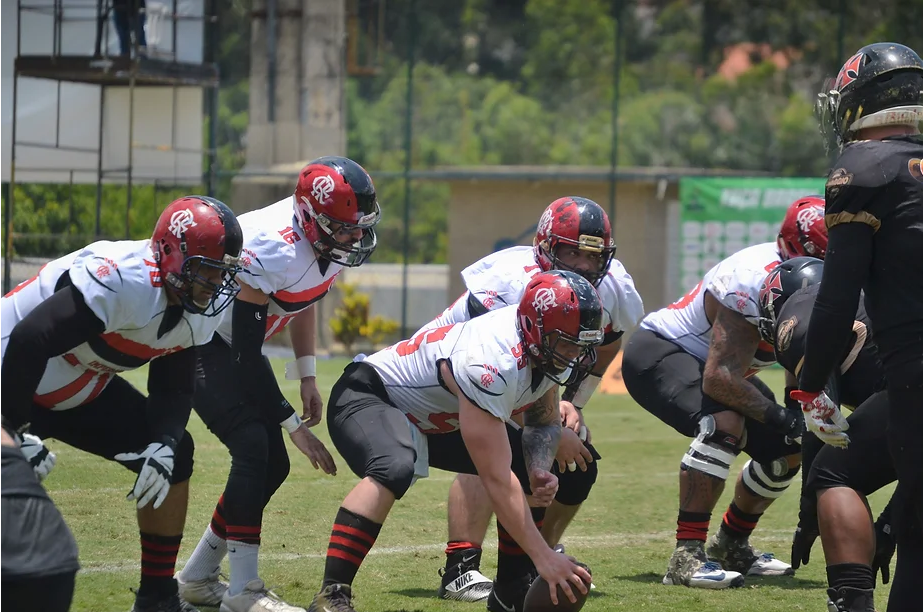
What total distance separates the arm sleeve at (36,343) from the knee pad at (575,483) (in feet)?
6.61

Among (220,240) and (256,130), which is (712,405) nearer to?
(220,240)

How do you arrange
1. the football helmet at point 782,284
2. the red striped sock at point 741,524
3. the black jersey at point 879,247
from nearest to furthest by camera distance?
the black jersey at point 879,247 < the football helmet at point 782,284 < the red striped sock at point 741,524

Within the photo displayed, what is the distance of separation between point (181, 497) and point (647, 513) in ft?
10.4

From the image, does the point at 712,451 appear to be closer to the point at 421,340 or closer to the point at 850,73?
the point at 421,340

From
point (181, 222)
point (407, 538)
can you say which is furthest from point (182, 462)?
point (407, 538)

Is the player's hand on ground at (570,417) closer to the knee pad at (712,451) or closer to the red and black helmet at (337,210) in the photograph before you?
the knee pad at (712,451)

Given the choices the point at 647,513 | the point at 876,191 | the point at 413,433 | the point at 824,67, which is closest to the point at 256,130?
the point at 647,513

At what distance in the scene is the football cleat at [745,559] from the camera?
18.5ft

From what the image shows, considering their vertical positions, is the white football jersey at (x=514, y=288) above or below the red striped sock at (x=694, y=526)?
above

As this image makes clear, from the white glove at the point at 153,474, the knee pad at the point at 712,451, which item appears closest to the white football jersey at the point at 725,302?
the knee pad at the point at 712,451

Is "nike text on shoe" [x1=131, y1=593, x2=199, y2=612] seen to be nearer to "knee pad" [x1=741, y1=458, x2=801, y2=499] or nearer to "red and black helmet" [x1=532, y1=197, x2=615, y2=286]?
"red and black helmet" [x1=532, y1=197, x2=615, y2=286]

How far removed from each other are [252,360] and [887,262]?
238 centimetres

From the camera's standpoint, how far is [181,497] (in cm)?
456

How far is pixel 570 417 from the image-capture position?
5078mm
